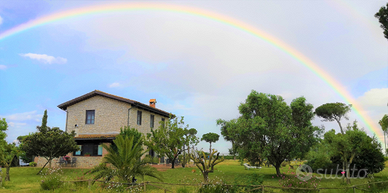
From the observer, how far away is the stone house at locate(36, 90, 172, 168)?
3034 centimetres

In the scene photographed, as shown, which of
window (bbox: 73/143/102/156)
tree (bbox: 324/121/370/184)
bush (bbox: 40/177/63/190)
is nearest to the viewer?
bush (bbox: 40/177/63/190)

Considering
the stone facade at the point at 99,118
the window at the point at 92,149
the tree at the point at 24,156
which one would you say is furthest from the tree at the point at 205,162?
the tree at the point at 24,156

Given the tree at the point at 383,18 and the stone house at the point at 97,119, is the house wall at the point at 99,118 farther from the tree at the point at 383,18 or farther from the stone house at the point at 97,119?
the tree at the point at 383,18

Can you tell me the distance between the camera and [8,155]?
2153 centimetres

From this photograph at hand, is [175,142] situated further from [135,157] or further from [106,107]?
[135,157]

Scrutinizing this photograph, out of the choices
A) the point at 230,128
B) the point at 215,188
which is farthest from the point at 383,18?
the point at 215,188

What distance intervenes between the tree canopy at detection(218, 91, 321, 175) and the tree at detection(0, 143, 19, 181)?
17.7 meters

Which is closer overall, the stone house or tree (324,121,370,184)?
tree (324,121,370,184)

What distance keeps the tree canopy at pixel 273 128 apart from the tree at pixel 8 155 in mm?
17731

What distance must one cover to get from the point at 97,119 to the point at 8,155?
11464mm

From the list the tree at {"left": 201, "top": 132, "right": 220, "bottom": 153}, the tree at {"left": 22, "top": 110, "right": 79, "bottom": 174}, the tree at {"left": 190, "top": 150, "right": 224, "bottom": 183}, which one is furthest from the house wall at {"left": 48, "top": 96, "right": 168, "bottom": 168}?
the tree at {"left": 201, "top": 132, "right": 220, "bottom": 153}

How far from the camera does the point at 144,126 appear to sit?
34469 mm

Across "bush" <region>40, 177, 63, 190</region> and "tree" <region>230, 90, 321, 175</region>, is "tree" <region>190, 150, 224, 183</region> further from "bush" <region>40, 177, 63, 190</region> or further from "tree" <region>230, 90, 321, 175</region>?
"bush" <region>40, 177, 63, 190</region>

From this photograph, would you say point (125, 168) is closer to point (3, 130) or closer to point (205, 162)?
point (205, 162)
